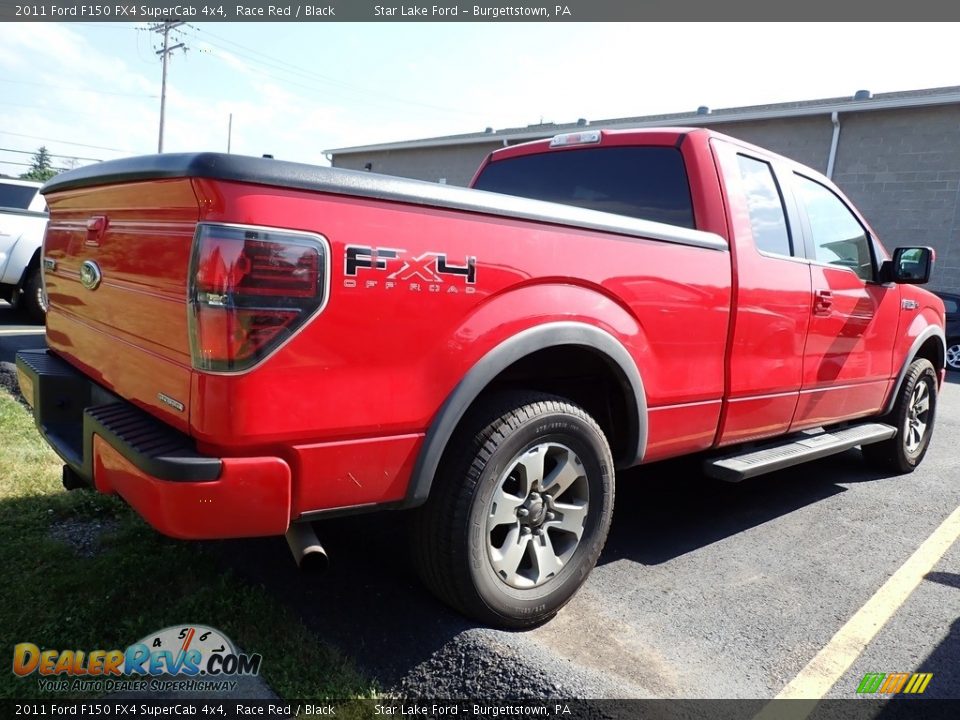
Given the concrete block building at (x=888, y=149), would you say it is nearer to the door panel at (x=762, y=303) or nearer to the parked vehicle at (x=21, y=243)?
the door panel at (x=762, y=303)

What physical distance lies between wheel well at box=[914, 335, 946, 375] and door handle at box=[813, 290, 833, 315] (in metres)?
1.89

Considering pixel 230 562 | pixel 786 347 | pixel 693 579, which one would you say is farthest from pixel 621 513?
pixel 230 562

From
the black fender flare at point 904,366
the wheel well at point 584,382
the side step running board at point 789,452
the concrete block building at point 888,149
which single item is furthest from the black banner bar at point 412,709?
the concrete block building at point 888,149

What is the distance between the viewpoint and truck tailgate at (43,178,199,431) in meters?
1.96

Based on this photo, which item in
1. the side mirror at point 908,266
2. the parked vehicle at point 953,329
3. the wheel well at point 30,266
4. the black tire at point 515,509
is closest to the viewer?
the black tire at point 515,509

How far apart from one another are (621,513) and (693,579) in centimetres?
82

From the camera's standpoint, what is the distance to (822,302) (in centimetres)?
385

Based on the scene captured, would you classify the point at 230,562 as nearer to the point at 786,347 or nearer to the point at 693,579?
the point at 693,579

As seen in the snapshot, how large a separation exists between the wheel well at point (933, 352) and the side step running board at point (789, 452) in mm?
890

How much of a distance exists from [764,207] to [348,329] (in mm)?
2614

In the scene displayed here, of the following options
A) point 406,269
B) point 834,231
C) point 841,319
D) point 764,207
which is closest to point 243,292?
point 406,269

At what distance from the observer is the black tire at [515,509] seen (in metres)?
2.34

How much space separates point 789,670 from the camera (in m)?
2.55

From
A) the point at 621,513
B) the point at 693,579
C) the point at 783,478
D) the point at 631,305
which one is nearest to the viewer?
the point at 631,305
